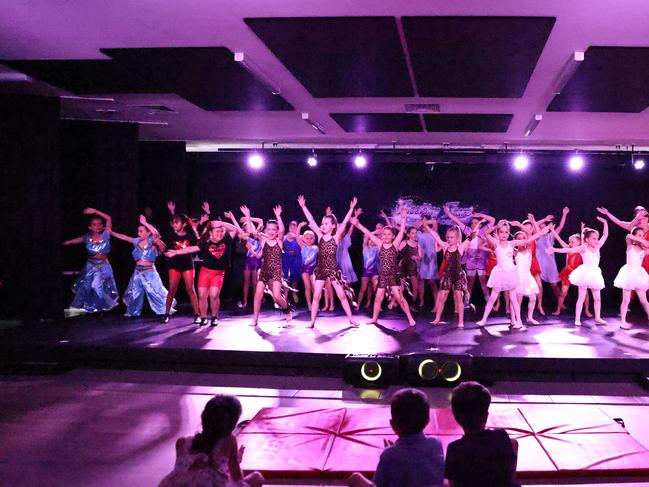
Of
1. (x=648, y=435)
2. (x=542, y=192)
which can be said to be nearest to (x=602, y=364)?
(x=648, y=435)

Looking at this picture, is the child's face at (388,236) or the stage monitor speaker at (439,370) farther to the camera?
the child's face at (388,236)

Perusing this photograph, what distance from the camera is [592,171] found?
11.7m

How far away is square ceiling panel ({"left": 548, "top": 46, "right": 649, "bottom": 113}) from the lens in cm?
536

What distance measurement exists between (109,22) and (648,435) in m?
5.66

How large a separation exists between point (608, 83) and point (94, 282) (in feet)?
25.0

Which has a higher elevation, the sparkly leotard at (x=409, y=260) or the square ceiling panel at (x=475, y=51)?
the square ceiling panel at (x=475, y=51)

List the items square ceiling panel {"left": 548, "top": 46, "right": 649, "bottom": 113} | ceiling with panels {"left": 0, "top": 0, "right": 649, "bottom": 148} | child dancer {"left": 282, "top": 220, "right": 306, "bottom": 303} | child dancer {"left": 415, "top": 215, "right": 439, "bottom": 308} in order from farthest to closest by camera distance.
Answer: child dancer {"left": 282, "top": 220, "right": 306, "bottom": 303}
child dancer {"left": 415, "top": 215, "right": 439, "bottom": 308}
square ceiling panel {"left": 548, "top": 46, "right": 649, "bottom": 113}
ceiling with panels {"left": 0, "top": 0, "right": 649, "bottom": 148}

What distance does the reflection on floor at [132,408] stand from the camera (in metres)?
3.77

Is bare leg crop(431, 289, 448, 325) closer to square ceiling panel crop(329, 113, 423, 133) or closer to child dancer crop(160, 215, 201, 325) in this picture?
square ceiling panel crop(329, 113, 423, 133)

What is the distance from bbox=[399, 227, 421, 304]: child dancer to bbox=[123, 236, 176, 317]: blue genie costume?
14.3ft

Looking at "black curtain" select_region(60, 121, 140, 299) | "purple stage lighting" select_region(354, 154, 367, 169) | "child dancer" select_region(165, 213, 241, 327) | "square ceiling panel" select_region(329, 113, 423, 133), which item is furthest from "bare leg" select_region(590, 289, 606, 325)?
"black curtain" select_region(60, 121, 140, 299)

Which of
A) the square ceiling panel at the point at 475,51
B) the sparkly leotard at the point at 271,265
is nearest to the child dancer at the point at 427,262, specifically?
the sparkly leotard at the point at 271,265

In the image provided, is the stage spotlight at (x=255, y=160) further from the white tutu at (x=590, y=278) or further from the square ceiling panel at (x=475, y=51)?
the white tutu at (x=590, y=278)

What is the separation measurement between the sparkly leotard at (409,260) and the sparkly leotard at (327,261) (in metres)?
2.79
